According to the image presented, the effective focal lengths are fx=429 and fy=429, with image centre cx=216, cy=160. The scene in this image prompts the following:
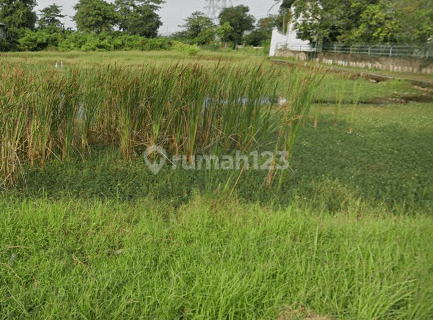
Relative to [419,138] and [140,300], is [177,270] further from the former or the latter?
[419,138]

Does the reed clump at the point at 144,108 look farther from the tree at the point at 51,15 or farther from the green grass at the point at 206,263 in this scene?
the tree at the point at 51,15

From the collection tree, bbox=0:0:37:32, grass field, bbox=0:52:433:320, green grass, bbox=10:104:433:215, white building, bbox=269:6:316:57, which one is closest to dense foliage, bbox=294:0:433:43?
white building, bbox=269:6:316:57

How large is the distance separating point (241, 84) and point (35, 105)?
65.4 inches

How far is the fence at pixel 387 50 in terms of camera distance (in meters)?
14.8

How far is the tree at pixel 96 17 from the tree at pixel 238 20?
43.3ft

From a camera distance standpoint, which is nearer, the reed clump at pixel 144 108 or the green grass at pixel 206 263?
the green grass at pixel 206 263

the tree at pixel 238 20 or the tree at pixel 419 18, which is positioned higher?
the tree at pixel 238 20

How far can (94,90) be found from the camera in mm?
3631

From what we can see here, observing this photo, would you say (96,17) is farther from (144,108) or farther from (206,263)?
(206,263)

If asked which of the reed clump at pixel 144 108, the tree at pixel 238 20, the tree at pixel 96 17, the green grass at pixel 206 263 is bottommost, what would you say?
the green grass at pixel 206 263

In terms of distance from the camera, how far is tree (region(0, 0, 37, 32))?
25359 millimetres

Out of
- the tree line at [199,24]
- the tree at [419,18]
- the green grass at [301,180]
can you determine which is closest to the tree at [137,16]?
the tree line at [199,24]

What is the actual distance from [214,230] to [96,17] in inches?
1159

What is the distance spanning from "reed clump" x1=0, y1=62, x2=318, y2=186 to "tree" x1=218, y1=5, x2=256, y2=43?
37912 mm
